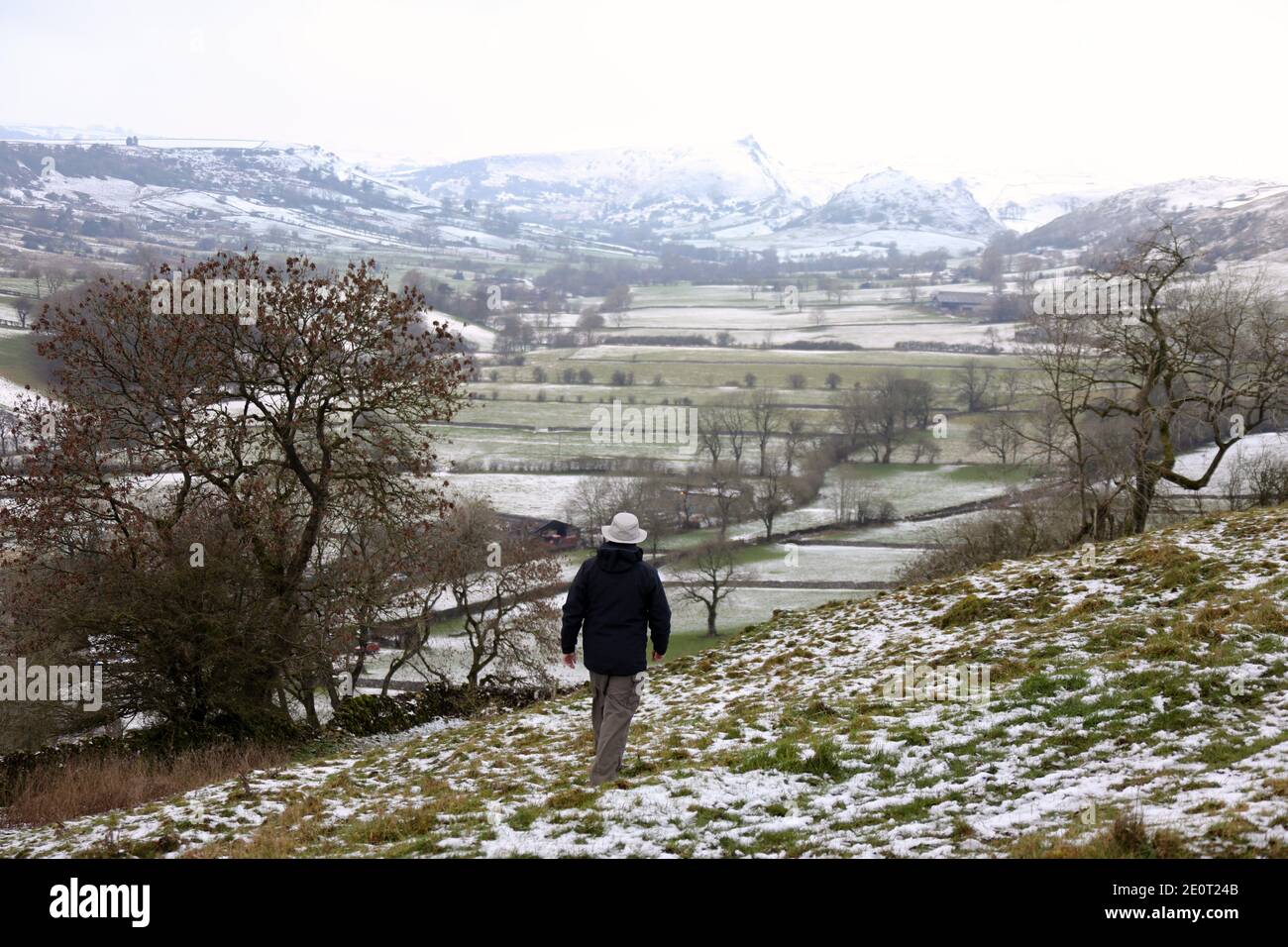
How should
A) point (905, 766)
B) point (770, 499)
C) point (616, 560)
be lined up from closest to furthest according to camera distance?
1. point (905, 766)
2. point (616, 560)
3. point (770, 499)

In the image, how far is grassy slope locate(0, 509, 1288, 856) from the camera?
8.13 m

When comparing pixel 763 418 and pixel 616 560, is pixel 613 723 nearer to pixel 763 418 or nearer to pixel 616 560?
pixel 616 560

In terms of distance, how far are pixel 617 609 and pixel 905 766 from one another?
A: 3.40m

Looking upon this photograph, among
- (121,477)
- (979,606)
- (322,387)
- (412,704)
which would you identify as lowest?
(412,704)

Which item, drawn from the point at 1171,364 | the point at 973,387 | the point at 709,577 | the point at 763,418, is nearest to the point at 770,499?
the point at 709,577

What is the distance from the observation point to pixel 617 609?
1059cm

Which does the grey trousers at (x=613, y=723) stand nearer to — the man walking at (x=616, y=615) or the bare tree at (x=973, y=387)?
the man walking at (x=616, y=615)

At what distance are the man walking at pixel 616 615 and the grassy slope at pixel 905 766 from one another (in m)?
0.67

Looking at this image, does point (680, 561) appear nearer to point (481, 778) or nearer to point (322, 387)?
point (322, 387)
